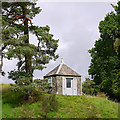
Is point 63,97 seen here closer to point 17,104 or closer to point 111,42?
point 17,104

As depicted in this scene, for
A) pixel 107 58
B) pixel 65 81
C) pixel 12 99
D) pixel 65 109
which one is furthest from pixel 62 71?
pixel 12 99

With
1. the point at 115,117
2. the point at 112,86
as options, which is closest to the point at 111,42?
the point at 112,86

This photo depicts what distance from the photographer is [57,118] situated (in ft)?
49.9

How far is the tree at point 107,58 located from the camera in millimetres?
24203

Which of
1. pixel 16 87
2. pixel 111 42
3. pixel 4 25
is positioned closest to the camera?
pixel 16 87

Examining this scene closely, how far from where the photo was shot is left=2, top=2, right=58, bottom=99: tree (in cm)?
1664

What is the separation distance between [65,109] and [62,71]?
7758 millimetres

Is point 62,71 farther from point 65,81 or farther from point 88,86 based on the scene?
point 88,86

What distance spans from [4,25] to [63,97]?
9915mm

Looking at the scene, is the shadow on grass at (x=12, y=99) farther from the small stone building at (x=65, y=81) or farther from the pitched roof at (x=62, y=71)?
the pitched roof at (x=62, y=71)

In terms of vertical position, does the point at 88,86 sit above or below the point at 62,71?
below

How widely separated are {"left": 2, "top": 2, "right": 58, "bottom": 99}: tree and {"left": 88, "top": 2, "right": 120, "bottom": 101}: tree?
9345 mm

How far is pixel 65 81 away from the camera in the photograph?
23719mm

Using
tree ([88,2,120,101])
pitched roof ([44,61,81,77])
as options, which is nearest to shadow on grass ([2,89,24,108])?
pitched roof ([44,61,81,77])
